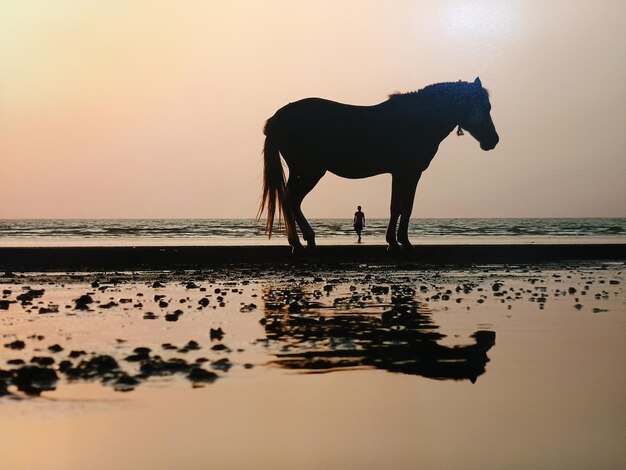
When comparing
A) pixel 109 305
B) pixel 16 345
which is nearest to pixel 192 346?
pixel 16 345

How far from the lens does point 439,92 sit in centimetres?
1672

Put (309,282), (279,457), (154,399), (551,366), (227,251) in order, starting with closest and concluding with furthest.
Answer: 1. (279,457)
2. (154,399)
3. (551,366)
4. (309,282)
5. (227,251)

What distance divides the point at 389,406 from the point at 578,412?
0.90 metres

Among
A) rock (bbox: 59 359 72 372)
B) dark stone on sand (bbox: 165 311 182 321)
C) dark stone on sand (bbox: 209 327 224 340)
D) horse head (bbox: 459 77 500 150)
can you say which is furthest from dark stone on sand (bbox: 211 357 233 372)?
horse head (bbox: 459 77 500 150)

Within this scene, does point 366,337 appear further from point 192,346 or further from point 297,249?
point 297,249

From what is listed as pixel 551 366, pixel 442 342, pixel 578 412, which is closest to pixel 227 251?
pixel 442 342

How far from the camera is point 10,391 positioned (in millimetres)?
5488

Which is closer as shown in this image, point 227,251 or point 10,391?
point 10,391

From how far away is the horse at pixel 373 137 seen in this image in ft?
53.3

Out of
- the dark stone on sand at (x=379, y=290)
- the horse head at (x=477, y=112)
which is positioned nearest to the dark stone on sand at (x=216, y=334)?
the dark stone on sand at (x=379, y=290)

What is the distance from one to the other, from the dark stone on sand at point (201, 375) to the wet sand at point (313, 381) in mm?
17

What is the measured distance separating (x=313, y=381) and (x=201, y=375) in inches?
26.3

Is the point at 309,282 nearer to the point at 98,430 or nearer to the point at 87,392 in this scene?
the point at 87,392

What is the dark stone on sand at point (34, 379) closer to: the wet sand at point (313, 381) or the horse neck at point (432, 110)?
the wet sand at point (313, 381)
